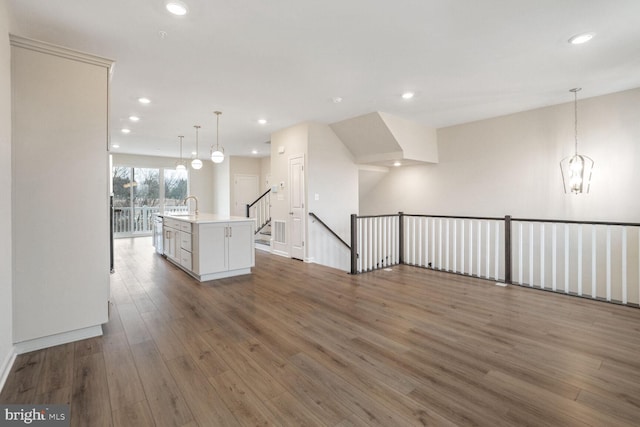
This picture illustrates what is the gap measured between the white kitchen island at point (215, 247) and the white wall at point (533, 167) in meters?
4.32

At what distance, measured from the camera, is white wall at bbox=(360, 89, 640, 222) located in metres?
4.34

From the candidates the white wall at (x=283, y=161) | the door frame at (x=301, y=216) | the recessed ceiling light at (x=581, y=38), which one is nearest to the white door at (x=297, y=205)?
the door frame at (x=301, y=216)

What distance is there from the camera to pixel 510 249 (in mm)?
4512

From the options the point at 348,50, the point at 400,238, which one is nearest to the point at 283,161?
the point at 400,238

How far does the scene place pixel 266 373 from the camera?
2.15m

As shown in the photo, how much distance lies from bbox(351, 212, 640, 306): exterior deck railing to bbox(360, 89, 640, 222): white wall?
0.35 metres

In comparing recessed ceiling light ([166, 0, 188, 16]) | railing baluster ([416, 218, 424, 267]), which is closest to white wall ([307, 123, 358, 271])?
railing baluster ([416, 218, 424, 267])

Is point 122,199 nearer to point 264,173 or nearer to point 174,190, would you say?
point 174,190

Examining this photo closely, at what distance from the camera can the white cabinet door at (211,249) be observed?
4.45m

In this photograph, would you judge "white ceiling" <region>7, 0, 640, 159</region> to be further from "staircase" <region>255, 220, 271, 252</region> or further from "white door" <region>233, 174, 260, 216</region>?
"white door" <region>233, 174, 260, 216</region>

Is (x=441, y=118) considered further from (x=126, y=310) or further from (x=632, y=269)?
(x=126, y=310)

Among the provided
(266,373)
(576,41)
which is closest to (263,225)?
(266,373)

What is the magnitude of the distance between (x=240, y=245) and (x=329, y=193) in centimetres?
223

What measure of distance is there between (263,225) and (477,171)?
18.0 feet
